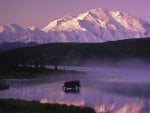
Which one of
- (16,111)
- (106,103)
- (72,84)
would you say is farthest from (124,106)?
(72,84)

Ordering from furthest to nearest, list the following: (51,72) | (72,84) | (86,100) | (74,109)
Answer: (51,72), (72,84), (86,100), (74,109)

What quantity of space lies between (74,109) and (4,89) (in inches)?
2022

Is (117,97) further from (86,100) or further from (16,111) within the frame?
(16,111)

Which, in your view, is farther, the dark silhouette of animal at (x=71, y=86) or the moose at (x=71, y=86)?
the dark silhouette of animal at (x=71, y=86)

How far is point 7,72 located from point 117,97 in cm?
9419

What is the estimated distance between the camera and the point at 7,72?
574 ft

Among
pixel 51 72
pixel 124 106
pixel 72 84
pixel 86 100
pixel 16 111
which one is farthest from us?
pixel 51 72

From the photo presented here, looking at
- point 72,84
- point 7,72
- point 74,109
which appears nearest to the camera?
point 74,109

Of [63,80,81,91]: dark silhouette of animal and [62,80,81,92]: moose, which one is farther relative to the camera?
[63,80,81,91]: dark silhouette of animal

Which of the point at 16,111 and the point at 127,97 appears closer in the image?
the point at 16,111

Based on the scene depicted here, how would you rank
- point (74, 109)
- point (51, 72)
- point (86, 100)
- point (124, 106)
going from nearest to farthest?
point (74, 109), point (124, 106), point (86, 100), point (51, 72)

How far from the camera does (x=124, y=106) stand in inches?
2822

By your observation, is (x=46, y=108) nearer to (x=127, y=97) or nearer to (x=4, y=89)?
(x=127, y=97)

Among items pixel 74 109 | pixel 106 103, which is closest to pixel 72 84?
pixel 106 103
